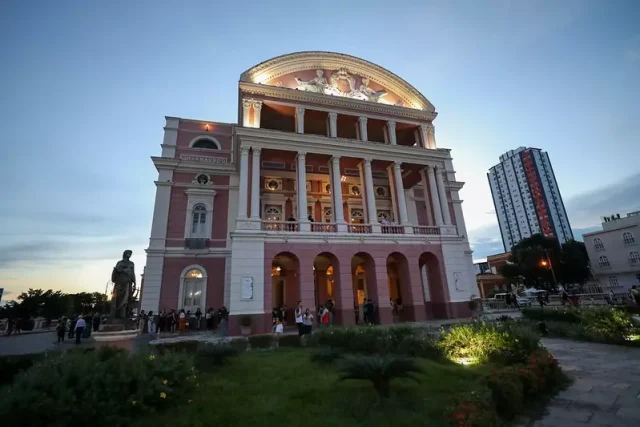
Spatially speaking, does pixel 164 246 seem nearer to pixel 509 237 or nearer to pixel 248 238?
pixel 248 238

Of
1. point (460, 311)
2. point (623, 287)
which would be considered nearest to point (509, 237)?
point (623, 287)

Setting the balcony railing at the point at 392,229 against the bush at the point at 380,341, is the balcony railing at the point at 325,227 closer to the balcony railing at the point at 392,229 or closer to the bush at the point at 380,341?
the balcony railing at the point at 392,229

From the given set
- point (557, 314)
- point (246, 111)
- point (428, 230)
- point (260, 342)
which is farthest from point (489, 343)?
point (246, 111)

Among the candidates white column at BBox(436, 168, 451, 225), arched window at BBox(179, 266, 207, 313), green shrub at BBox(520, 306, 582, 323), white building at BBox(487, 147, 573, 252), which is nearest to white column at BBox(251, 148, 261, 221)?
arched window at BBox(179, 266, 207, 313)

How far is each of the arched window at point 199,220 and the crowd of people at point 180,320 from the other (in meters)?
5.85

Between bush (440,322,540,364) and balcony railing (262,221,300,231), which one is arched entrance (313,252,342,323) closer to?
balcony railing (262,221,300,231)

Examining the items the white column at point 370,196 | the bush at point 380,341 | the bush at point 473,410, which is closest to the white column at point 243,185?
the white column at point 370,196

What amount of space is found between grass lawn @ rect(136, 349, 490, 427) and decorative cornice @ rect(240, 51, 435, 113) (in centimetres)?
2084

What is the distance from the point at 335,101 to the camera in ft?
77.4

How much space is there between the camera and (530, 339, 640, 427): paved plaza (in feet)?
15.7

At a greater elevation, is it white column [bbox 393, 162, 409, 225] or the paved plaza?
white column [bbox 393, 162, 409, 225]

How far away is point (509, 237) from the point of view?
119 meters

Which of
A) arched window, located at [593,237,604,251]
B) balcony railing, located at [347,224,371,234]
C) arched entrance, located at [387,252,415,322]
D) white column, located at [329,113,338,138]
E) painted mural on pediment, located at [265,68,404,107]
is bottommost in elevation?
arched entrance, located at [387,252,415,322]

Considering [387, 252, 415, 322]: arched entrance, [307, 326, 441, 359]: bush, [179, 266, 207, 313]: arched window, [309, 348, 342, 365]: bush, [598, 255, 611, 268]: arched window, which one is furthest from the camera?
[598, 255, 611, 268]: arched window
